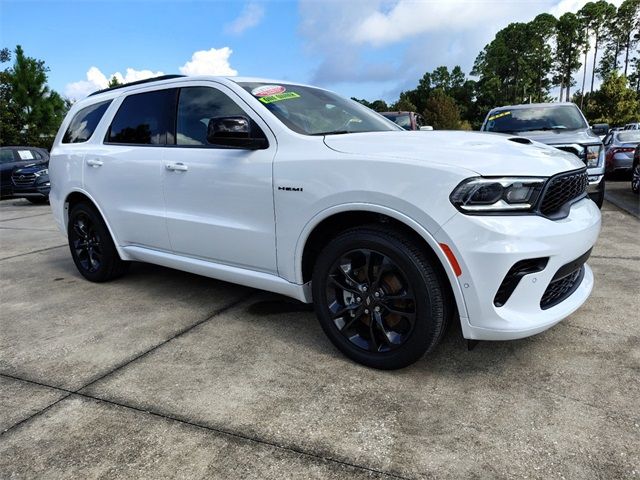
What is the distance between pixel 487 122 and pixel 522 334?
7220 millimetres

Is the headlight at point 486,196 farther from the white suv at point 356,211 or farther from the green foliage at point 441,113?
the green foliage at point 441,113

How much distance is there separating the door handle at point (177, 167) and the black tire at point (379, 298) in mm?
1310

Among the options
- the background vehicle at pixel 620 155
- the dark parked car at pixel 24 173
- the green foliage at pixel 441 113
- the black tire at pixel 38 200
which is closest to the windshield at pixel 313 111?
the background vehicle at pixel 620 155

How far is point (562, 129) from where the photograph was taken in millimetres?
7898

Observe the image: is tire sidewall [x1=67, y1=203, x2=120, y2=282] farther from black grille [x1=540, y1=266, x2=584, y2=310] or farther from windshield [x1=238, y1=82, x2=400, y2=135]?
black grille [x1=540, y1=266, x2=584, y2=310]

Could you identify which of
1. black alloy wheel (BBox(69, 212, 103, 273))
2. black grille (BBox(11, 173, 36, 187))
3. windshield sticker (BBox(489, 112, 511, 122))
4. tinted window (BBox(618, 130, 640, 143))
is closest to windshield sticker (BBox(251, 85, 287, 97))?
black alloy wheel (BBox(69, 212, 103, 273))

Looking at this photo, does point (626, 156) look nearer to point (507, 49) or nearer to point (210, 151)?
point (210, 151)

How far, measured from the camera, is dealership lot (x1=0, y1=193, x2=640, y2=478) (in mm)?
2088

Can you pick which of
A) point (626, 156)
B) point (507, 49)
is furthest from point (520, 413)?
point (507, 49)

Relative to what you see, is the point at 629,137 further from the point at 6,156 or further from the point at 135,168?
the point at 6,156

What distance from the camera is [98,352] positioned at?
3215 mm

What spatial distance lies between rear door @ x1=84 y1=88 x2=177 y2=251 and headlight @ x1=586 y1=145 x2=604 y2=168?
19.6ft

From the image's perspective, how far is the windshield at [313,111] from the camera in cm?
321

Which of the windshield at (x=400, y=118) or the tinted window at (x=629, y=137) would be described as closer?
the windshield at (x=400, y=118)
